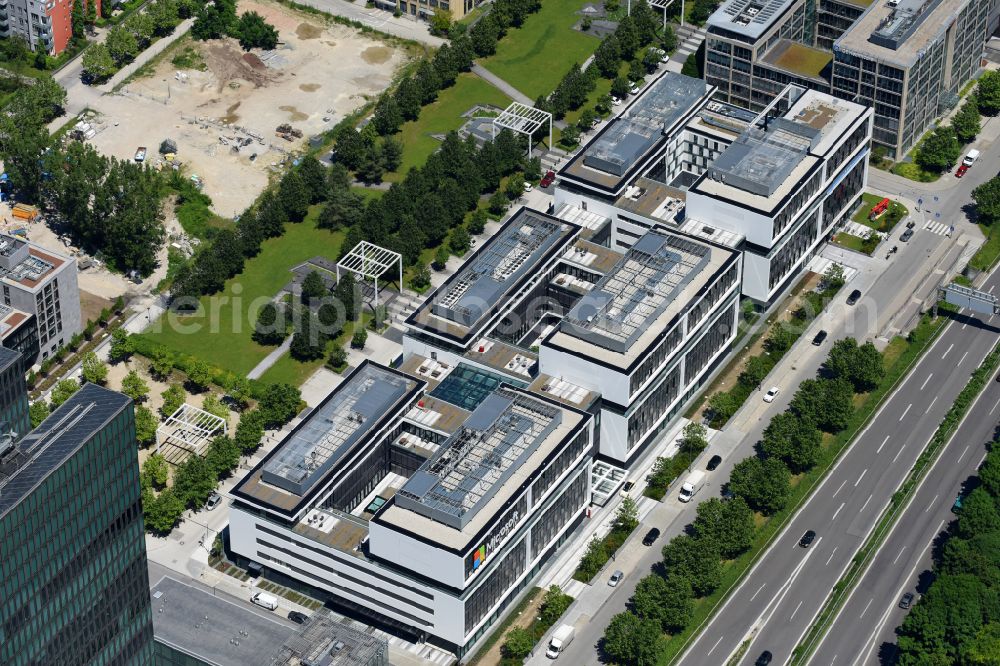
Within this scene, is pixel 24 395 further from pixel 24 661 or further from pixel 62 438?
pixel 24 661

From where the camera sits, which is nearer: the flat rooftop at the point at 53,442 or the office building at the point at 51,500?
the flat rooftop at the point at 53,442

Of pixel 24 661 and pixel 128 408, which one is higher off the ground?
pixel 128 408

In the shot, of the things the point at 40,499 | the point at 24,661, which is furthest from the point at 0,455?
the point at 24,661

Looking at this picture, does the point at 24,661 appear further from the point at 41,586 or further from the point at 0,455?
the point at 0,455

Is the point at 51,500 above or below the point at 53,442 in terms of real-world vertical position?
below

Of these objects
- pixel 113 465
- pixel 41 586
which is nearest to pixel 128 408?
pixel 113 465

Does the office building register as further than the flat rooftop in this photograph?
Yes

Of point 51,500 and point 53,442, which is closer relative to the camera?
point 51,500
